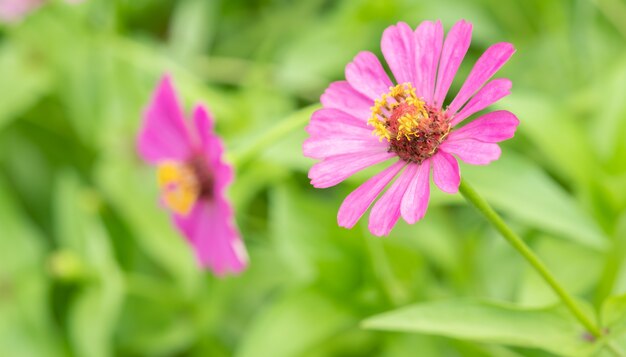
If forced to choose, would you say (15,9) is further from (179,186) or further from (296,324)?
(296,324)

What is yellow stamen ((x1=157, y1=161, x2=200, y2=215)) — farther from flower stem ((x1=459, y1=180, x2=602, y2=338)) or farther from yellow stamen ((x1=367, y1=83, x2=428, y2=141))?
flower stem ((x1=459, y1=180, x2=602, y2=338))

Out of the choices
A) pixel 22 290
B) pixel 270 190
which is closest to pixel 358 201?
pixel 270 190

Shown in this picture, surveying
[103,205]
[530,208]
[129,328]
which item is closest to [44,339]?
[129,328]

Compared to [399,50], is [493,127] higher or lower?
lower

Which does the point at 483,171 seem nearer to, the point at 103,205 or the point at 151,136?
the point at 151,136

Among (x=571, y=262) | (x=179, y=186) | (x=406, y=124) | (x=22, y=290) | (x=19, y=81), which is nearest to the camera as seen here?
(x=406, y=124)

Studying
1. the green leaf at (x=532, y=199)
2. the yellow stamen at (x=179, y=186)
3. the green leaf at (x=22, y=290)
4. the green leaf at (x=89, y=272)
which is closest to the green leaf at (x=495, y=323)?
the green leaf at (x=532, y=199)

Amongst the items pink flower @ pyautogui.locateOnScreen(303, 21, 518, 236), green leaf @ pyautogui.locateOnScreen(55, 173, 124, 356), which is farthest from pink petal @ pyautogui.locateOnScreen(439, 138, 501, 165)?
green leaf @ pyautogui.locateOnScreen(55, 173, 124, 356)
